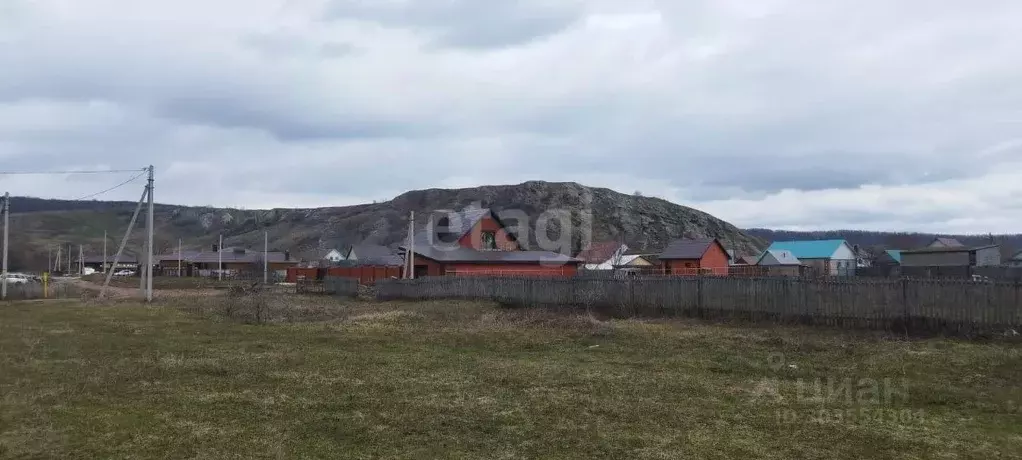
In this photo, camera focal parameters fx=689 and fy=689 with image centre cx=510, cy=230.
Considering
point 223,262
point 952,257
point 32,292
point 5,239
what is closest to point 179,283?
point 32,292

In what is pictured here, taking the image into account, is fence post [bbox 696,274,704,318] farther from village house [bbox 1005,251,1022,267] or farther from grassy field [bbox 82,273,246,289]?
grassy field [bbox 82,273,246,289]

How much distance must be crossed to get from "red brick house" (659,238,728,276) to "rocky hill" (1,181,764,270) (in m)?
61.2

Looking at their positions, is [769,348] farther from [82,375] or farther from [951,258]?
[951,258]

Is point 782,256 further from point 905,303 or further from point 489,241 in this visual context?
point 905,303

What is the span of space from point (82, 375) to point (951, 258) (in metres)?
63.1

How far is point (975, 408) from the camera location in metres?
9.52

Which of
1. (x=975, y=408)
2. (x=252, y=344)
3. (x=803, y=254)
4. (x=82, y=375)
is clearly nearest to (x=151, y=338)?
(x=252, y=344)

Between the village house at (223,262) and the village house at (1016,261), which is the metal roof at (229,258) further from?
the village house at (1016,261)

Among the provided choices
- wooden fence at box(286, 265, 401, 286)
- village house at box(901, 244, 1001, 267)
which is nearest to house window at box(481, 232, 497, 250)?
wooden fence at box(286, 265, 401, 286)

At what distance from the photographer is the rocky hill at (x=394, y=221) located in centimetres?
13738

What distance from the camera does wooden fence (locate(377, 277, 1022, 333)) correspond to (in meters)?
16.7

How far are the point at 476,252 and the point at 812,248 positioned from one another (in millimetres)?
50499

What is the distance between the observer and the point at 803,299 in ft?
67.2

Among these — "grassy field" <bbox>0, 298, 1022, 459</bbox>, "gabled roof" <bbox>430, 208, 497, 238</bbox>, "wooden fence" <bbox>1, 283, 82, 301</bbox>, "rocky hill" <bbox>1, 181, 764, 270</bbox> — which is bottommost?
"grassy field" <bbox>0, 298, 1022, 459</bbox>
